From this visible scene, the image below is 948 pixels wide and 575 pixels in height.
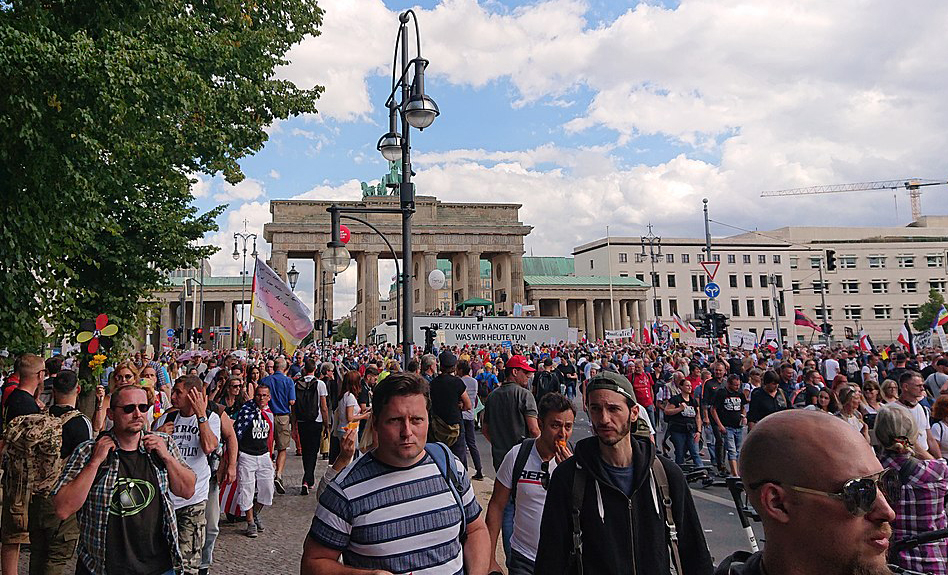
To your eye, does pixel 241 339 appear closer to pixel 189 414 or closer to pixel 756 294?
pixel 189 414

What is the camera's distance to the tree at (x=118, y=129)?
24.7 feet

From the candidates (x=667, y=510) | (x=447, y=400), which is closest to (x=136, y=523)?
(x=667, y=510)

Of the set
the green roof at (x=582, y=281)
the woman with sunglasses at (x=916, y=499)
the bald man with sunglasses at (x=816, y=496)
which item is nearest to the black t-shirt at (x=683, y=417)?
the woman with sunglasses at (x=916, y=499)

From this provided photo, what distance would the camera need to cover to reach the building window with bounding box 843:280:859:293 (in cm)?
9519

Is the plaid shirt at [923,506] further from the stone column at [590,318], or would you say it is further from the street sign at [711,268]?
the stone column at [590,318]

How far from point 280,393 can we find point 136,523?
7085 millimetres

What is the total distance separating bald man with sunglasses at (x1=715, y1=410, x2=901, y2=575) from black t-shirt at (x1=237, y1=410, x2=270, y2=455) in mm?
6884

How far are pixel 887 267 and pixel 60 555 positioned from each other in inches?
4343

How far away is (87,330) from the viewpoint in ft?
40.3

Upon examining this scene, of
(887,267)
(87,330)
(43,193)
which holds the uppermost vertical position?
(887,267)

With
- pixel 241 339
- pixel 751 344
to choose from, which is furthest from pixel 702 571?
pixel 241 339

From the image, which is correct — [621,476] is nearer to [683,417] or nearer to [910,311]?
[683,417]

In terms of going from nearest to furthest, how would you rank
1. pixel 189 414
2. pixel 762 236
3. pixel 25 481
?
1. pixel 25 481
2. pixel 189 414
3. pixel 762 236

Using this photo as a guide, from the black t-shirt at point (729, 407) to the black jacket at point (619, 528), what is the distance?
25.7 ft
